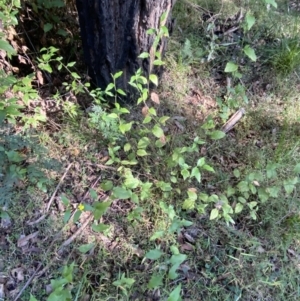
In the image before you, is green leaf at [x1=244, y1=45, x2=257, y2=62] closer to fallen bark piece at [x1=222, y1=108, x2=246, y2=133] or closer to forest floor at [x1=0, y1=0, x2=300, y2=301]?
forest floor at [x1=0, y1=0, x2=300, y2=301]

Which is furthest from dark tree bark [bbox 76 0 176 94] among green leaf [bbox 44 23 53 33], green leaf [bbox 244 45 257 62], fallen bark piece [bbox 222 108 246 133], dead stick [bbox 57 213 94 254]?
dead stick [bbox 57 213 94 254]

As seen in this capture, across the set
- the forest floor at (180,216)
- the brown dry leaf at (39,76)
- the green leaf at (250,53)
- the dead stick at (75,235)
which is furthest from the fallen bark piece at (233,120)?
the brown dry leaf at (39,76)

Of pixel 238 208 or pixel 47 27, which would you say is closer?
pixel 238 208

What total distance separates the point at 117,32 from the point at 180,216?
1011 mm

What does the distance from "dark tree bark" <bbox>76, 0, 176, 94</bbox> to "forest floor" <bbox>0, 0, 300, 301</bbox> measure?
0.26 meters

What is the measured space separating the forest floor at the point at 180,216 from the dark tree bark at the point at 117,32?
259 mm

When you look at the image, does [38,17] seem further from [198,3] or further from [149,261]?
[149,261]

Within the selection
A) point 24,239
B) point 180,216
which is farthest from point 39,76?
point 180,216

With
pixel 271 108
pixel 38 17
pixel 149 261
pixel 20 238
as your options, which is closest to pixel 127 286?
pixel 149 261

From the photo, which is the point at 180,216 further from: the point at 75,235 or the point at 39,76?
the point at 39,76

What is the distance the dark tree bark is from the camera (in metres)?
1.75

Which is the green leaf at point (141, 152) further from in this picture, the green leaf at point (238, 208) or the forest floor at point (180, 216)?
the green leaf at point (238, 208)

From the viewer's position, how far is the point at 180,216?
72.0 inches

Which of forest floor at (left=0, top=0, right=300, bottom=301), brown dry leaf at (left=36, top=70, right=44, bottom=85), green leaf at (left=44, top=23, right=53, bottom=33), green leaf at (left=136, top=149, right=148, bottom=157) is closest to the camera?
forest floor at (left=0, top=0, right=300, bottom=301)
